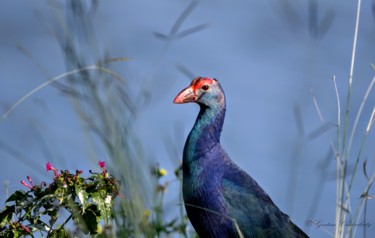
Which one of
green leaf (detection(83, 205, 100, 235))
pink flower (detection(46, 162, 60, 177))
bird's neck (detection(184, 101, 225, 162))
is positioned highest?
bird's neck (detection(184, 101, 225, 162))

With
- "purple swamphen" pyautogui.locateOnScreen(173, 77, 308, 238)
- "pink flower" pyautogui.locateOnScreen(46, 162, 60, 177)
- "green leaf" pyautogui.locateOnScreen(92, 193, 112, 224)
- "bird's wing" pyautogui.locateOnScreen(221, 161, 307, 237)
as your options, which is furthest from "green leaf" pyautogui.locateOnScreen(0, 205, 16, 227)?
"bird's wing" pyautogui.locateOnScreen(221, 161, 307, 237)

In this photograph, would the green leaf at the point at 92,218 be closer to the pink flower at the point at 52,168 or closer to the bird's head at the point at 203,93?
the pink flower at the point at 52,168

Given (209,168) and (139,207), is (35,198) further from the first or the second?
(209,168)

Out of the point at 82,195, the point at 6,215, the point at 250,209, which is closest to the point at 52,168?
the point at 82,195

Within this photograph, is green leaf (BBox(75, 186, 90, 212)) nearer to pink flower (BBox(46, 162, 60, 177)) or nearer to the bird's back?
pink flower (BBox(46, 162, 60, 177))

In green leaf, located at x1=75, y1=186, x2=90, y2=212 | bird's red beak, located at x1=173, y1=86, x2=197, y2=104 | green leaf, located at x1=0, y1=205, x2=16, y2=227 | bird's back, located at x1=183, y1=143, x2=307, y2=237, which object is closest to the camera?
green leaf, located at x1=75, y1=186, x2=90, y2=212

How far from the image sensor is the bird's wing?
3900 millimetres

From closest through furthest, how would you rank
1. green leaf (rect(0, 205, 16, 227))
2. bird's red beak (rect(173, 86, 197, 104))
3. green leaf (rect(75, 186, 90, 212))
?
1. green leaf (rect(75, 186, 90, 212))
2. green leaf (rect(0, 205, 16, 227))
3. bird's red beak (rect(173, 86, 197, 104))

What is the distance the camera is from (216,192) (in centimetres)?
394

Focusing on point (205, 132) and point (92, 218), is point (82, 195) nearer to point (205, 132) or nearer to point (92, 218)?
point (92, 218)

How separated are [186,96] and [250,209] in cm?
69

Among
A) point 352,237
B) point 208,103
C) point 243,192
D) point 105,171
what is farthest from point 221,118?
point 352,237

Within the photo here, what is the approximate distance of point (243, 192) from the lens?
3951 mm

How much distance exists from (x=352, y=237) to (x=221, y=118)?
173 centimetres
